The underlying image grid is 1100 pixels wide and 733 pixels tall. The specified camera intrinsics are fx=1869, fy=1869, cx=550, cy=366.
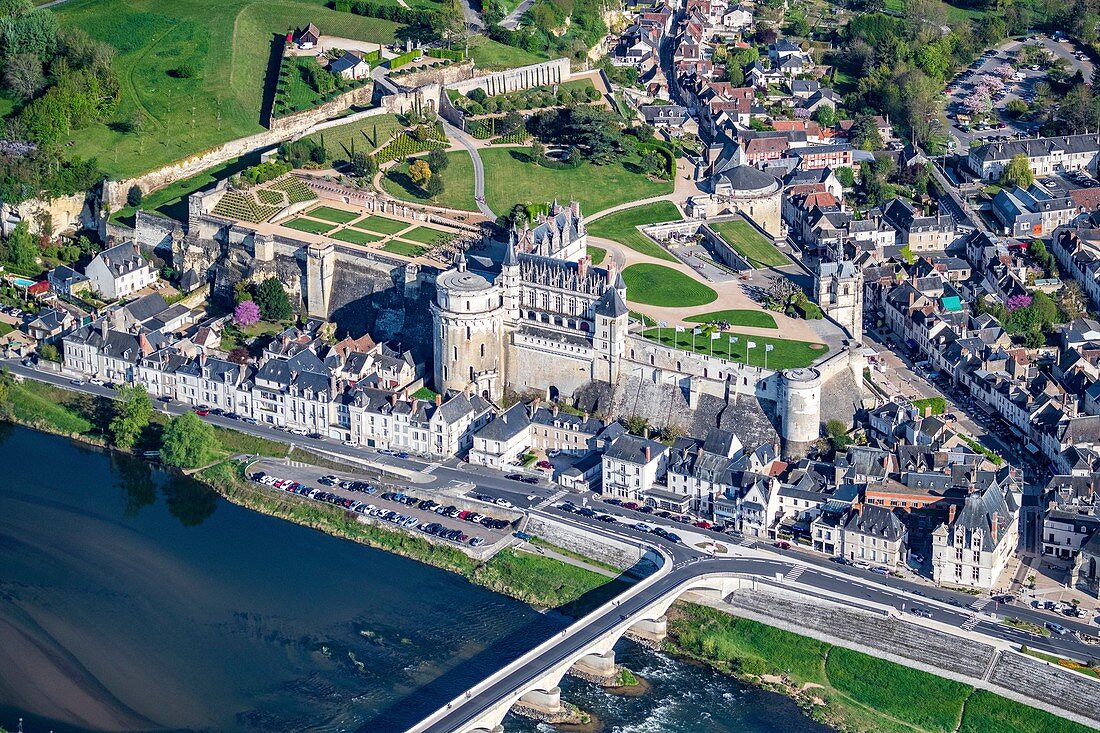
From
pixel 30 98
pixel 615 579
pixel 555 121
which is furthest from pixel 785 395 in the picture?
pixel 30 98

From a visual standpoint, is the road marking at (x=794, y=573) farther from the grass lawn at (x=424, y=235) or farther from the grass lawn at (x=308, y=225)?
the grass lawn at (x=308, y=225)

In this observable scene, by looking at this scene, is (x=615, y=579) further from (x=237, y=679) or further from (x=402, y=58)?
(x=402, y=58)

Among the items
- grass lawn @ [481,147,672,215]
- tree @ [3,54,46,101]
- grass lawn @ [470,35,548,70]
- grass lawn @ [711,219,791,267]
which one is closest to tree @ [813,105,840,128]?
grass lawn @ [481,147,672,215]

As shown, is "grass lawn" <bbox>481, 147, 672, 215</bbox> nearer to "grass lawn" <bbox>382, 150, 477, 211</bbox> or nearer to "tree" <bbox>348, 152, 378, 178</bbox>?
"grass lawn" <bbox>382, 150, 477, 211</bbox>

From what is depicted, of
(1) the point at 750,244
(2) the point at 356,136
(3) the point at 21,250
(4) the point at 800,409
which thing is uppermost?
(2) the point at 356,136

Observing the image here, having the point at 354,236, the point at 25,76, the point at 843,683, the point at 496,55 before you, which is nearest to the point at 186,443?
the point at 354,236

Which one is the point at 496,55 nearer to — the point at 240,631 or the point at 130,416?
the point at 130,416
